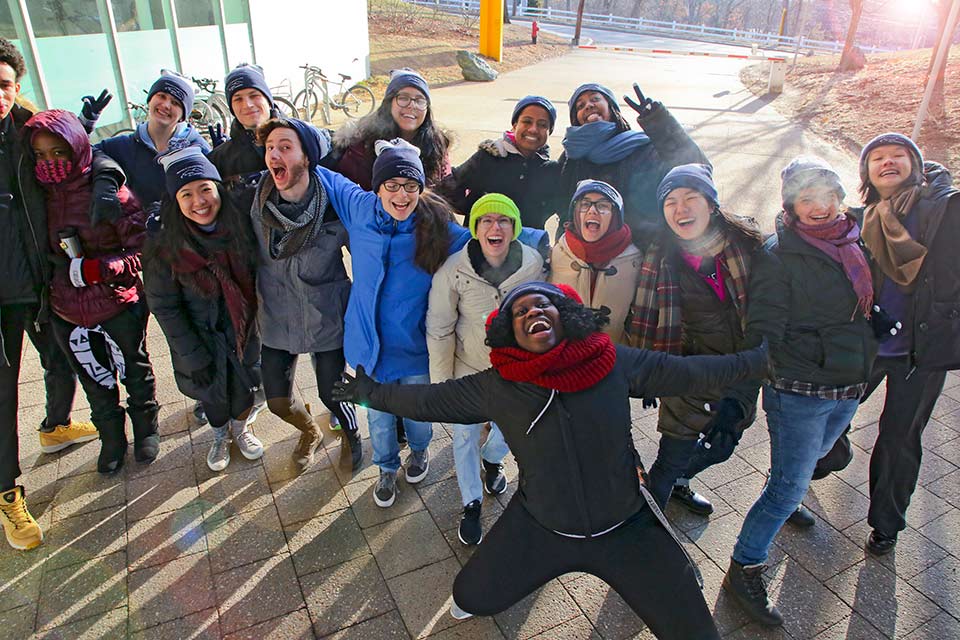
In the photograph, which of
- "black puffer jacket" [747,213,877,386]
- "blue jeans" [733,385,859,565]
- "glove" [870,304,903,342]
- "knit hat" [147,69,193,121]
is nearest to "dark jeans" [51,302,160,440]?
"knit hat" [147,69,193,121]

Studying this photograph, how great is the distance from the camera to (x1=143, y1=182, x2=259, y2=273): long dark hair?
3375 millimetres

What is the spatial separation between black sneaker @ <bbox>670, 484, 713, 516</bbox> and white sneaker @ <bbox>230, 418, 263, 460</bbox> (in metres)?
2.54

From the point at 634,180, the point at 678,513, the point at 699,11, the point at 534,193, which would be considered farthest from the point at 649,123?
the point at 699,11

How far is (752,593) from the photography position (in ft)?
10.3

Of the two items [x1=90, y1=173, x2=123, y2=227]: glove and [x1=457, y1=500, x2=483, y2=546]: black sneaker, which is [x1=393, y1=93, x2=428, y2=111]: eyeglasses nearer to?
[x1=90, y1=173, x2=123, y2=227]: glove

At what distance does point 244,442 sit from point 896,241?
3766mm

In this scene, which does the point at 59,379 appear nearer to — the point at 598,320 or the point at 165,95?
the point at 165,95

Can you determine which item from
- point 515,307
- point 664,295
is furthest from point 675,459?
point 515,307

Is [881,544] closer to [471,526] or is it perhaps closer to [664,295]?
[664,295]

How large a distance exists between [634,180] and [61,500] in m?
3.78

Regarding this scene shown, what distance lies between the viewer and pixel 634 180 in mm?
3941

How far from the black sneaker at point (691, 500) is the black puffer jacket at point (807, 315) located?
3.56 feet

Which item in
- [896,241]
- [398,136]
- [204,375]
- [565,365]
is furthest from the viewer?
[398,136]

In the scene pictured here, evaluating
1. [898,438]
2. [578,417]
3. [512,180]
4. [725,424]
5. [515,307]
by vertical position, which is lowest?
[898,438]
